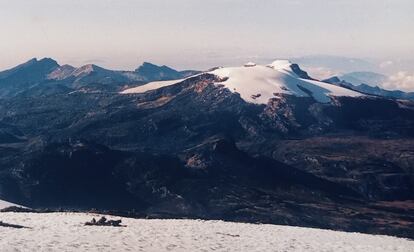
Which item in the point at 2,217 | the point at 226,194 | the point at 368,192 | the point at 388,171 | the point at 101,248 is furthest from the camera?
the point at 388,171

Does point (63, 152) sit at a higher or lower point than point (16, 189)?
higher

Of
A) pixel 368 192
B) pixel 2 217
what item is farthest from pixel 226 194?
pixel 2 217

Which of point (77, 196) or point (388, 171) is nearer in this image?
point (77, 196)

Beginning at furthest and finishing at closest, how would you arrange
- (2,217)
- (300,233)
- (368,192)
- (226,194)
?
(368,192), (226,194), (300,233), (2,217)

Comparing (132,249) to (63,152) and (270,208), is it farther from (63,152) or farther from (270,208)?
(63,152)

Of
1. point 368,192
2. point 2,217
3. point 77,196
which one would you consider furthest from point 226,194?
point 2,217

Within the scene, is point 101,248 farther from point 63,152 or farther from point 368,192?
point 368,192
